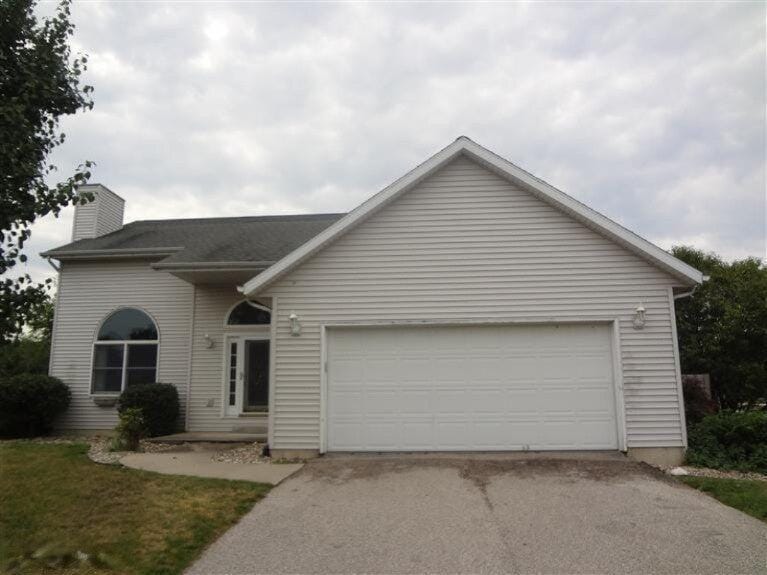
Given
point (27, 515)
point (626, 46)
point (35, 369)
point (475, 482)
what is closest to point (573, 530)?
point (475, 482)

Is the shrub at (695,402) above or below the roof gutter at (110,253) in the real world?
below

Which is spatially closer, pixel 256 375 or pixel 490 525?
pixel 490 525

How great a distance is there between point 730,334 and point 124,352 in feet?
49.2

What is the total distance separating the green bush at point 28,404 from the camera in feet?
40.4

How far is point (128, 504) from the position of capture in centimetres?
657

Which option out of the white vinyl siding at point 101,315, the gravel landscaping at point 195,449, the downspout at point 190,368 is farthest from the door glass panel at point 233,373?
the gravel landscaping at point 195,449

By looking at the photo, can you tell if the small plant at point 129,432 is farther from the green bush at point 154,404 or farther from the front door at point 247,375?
the front door at point 247,375

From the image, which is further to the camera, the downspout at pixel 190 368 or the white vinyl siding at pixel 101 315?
the white vinyl siding at pixel 101 315

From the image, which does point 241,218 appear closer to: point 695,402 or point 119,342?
point 119,342

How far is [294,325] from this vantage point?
949 cm

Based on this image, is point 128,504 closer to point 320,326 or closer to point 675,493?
point 320,326

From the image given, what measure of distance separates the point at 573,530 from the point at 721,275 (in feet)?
38.7

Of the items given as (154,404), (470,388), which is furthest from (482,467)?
(154,404)

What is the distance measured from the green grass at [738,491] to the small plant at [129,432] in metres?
9.26
